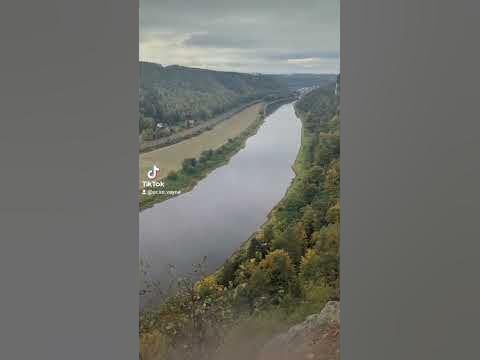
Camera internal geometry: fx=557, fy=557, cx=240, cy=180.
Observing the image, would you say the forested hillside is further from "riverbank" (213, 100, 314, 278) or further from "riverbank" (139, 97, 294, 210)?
"riverbank" (213, 100, 314, 278)

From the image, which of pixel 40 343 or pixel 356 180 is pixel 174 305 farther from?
pixel 356 180

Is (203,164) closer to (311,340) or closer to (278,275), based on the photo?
(278,275)

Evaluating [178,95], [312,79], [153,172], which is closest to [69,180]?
[153,172]

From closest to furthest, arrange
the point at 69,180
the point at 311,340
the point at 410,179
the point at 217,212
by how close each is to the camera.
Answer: the point at 410,179 → the point at 69,180 → the point at 311,340 → the point at 217,212

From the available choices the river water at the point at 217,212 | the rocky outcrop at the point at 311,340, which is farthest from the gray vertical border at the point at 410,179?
the river water at the point at 217,212

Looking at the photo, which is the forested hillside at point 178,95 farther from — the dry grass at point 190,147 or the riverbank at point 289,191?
the riverbank at point 289,191

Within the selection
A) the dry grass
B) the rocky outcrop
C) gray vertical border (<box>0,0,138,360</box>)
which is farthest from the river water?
gray vertical border (<box>0,0,138,360</box>)
